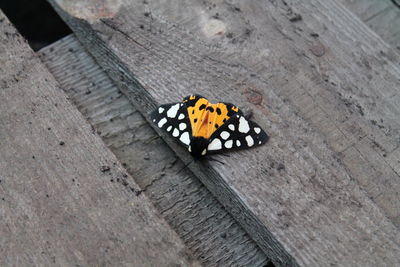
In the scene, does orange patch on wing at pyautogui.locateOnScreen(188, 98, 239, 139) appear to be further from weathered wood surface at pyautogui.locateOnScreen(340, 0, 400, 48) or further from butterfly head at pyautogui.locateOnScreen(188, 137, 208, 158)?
weathered wood surface at pyautogui.locateOnScreen(340, 0, 400, 48)

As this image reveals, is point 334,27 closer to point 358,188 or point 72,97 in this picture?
point 358,188

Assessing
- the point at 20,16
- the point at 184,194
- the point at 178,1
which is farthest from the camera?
the point at 20,16

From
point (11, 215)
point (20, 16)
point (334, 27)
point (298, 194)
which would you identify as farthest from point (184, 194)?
point (20, 16)

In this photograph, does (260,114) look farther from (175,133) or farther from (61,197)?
(61,197)

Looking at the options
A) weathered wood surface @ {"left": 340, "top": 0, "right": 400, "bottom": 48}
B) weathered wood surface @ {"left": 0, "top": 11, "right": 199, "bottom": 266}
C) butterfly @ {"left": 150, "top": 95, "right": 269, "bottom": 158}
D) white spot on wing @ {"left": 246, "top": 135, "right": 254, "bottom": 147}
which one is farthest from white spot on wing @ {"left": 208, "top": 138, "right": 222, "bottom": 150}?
weathered wood surface @ {"left": 340, "top": 0, "right": 400, "bottom": 48}

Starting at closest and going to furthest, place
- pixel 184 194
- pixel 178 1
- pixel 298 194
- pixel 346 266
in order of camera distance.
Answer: pixel 346 266 < pixel 298 194 < pixel 184 194 < pixel 178 1

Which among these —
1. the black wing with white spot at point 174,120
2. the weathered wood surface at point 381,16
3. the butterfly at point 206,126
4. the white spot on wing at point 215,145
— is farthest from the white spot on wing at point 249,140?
the weathered wood surface at point 381,16

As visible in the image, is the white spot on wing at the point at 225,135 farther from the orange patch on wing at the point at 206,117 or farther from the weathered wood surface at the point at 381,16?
the weathered wood surface at the point at 381,16
